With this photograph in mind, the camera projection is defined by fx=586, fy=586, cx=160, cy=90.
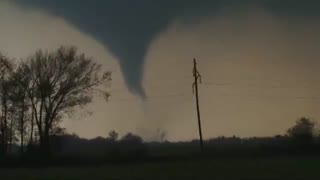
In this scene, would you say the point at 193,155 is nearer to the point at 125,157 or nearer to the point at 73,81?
the point at 125,157

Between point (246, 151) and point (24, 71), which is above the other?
point (24, 71)

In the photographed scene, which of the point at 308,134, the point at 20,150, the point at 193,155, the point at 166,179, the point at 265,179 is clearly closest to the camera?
the point at 265,179

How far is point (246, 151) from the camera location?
229 feet

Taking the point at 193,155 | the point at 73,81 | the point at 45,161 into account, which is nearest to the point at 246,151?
the point at 193,155

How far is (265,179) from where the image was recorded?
104 feet

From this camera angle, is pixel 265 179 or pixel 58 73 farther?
pixel 58 73

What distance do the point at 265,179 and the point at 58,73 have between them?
5938 centimetres

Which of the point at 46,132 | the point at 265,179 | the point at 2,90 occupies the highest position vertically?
the point at 2,90

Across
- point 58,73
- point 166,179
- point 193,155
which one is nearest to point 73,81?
point 58,73

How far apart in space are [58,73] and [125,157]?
22.9 m

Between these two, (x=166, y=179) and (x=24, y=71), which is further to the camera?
(x=24, y=71)

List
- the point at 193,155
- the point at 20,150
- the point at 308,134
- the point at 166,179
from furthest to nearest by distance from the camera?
the point at 20,150 → the point at 308,134 → the point at 193,155 → the point at 166,179

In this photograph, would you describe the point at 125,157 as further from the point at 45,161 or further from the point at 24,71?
the point at 24,71

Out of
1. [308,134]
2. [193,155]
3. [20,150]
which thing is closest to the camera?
[193,155]
